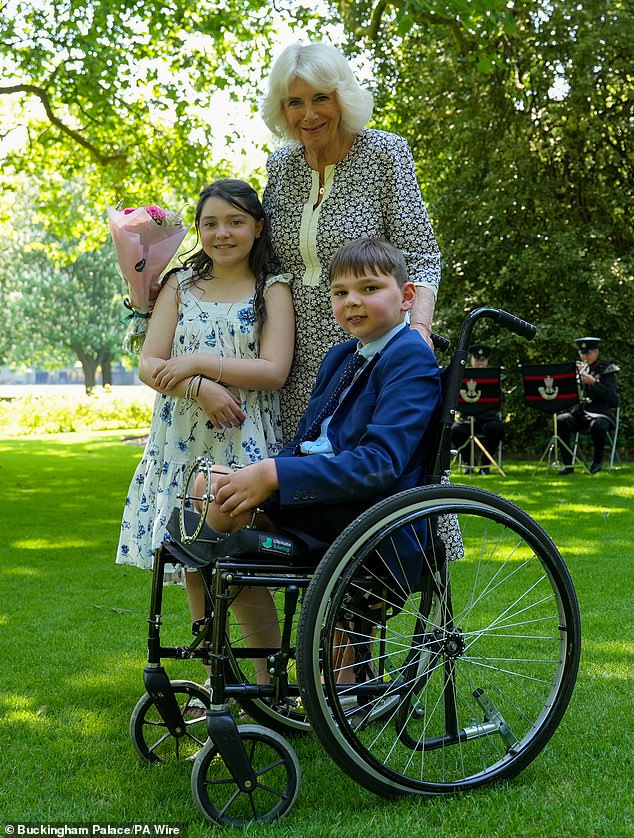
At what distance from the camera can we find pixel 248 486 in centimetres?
212

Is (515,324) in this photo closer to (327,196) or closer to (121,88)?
(327,196)

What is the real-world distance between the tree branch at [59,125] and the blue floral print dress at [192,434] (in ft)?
31.4

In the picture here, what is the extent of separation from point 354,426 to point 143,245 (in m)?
0.99

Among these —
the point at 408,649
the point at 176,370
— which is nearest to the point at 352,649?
the point at 408,649

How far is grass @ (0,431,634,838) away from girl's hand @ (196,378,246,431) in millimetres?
900

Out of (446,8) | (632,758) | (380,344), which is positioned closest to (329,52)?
(380,344)

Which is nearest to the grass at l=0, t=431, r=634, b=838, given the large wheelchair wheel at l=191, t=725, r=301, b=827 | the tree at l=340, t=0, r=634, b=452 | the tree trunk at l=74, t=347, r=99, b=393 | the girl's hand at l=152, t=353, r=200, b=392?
the large wheelchair wheel at l=191, t=725, r=301, b=827

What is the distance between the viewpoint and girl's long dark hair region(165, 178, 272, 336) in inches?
109

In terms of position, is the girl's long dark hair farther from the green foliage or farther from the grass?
the green foliage

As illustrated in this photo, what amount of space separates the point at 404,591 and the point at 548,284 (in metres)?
10.6

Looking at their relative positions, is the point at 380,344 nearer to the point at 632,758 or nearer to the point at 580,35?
the point at 632,758

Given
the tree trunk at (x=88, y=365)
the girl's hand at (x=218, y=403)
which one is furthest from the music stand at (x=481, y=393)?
the tree trunk at (x=88, y=365)

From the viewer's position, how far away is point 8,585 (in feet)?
16.8

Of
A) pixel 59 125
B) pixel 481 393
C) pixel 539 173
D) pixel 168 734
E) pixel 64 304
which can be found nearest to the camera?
pixel 168 734
